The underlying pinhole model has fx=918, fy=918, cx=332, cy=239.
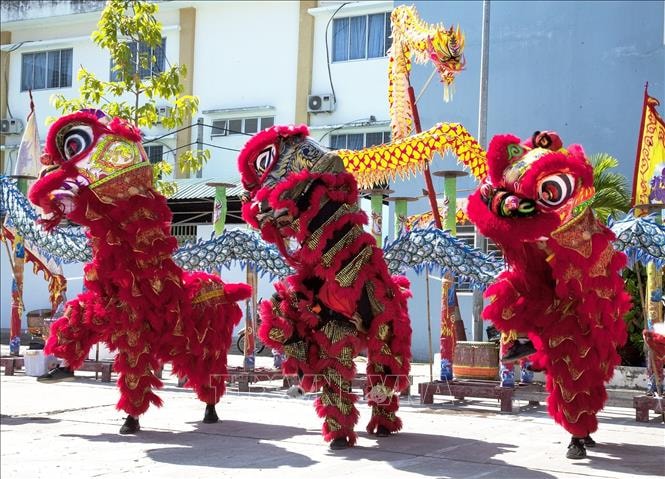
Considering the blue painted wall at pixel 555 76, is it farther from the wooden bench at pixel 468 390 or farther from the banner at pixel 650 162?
the wooden bench at pixel 468 390

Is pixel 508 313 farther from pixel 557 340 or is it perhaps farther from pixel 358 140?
pixel 358 140

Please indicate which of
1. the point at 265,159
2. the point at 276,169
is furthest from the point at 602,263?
the point at 265,159

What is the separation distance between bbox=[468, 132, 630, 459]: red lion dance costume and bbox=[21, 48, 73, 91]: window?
16149mm

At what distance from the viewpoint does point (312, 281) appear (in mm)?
6469

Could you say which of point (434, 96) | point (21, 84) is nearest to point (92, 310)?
point (434, 96)

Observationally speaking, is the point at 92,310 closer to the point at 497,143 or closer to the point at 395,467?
the point at 395,467

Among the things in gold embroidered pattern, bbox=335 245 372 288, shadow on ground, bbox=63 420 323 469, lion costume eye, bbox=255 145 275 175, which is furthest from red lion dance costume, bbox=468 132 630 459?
shadow on ground, bbox=63 420 323 469

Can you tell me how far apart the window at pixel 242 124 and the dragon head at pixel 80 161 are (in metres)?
11.4

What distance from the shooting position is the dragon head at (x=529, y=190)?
5.84m

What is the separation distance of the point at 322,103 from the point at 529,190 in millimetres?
12319

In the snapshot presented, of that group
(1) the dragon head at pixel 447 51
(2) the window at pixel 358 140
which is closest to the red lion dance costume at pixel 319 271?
(1) the dragon head at pixel 447 51

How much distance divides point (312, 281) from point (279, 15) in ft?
43.0

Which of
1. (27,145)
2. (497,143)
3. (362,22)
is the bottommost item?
(497,143)

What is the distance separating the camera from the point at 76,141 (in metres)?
6.95
